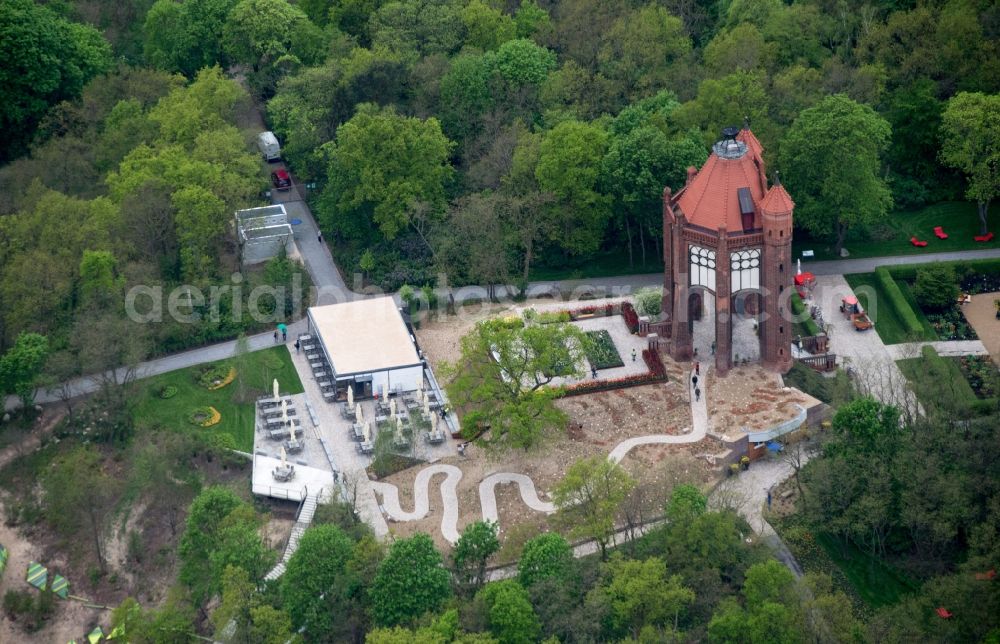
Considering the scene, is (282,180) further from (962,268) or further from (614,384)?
(962,268)

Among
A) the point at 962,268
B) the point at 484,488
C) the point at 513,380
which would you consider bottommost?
the point at 484,488

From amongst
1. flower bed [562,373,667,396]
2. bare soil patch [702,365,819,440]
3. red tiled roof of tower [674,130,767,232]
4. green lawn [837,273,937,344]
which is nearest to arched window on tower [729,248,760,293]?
red tiled roof of tower [674,130,767,232]

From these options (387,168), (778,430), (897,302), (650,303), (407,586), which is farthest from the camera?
(387,168)

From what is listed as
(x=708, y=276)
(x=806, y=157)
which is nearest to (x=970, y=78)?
(x=806, y=157)

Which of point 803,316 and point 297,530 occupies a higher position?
point 803,316

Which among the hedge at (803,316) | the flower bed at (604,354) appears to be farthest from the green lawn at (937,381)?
the flower bed at (604,354)

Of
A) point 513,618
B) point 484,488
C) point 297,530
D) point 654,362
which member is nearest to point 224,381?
point 297,530

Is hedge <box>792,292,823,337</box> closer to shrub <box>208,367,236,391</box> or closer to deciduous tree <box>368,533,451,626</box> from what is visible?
deciduous tree <box>368,533,451,626</box>
